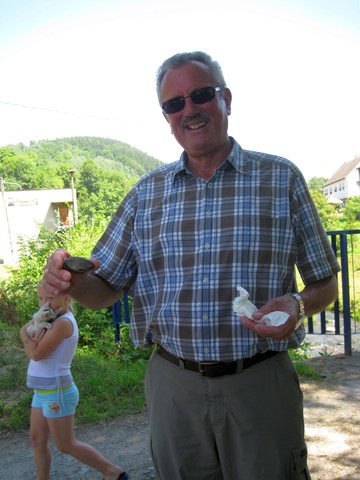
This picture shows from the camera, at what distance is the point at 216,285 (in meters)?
1.82

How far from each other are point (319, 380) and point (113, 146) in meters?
103

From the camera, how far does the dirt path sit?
129 inches

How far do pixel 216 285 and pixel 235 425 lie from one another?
55 centimetres

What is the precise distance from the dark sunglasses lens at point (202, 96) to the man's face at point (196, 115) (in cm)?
1

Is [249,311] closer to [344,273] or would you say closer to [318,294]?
[318,294]

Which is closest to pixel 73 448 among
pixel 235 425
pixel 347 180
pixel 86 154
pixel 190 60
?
pixel 235 425

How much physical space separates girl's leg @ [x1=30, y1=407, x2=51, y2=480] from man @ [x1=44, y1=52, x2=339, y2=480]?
1300 millimetres

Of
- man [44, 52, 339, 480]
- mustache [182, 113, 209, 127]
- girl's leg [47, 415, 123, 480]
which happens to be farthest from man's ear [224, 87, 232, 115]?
girl's leg [47, 415, 123, 480]

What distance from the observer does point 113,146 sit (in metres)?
104

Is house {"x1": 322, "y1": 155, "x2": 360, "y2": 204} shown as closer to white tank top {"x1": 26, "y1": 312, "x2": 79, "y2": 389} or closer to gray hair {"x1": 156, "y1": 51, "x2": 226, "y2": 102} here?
white tank top {"x1": 26, "y1": 312, "x2": 79, "y2": 389}

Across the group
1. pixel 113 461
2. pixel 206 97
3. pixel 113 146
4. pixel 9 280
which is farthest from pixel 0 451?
pixel 113 146

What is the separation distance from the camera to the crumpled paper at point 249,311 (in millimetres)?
1549

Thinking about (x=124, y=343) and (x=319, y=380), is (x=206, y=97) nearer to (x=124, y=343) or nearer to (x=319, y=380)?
(x=319, y=380)

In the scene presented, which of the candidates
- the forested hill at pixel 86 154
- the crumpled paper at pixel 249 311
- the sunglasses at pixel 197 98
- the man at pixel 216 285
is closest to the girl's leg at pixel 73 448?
the man at pixel 216 285
